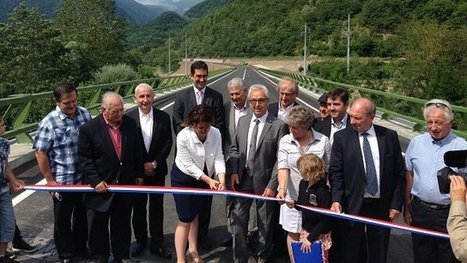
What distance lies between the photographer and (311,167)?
361cm

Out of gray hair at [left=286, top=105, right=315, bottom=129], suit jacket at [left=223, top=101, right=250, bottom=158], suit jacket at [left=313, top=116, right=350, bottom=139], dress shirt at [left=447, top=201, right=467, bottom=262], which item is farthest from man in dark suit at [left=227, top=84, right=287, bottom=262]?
dress shirt at [left=447, top=201, right=467, bottom=262]

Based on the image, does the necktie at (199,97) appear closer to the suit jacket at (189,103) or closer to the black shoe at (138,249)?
the suit jacket at (189,103)

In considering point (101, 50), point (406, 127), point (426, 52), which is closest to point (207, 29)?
point (101, 50)

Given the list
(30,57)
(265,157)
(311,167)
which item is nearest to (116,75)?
(30,57)

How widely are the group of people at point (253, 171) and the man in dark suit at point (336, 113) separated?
0.01 metres

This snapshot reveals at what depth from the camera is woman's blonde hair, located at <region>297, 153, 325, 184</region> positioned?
3.62 meters

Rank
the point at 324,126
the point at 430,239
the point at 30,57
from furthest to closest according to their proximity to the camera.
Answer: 1. the point at 30,57
2. the point at 324,126
3. the point at 430,239

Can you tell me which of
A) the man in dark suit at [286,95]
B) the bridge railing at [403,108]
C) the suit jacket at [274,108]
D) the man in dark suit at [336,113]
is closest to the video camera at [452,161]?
the man in dark suit at [336,113]

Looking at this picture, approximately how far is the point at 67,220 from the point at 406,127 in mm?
10401

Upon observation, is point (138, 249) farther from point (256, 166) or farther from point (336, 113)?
point (336, 113)

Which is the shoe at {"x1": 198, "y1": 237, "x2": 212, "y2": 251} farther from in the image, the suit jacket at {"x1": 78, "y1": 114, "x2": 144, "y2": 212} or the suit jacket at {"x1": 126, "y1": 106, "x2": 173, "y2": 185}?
the suit jacket at {"x1": 78, "y1": 114, "x2": 144, "y2": 212}

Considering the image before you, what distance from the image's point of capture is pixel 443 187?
253 centimetres

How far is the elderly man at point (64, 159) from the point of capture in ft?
13.6

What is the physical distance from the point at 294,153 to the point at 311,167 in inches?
12.0
